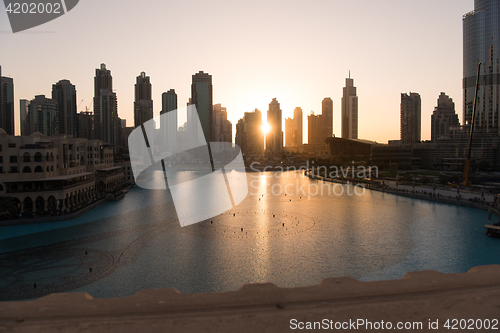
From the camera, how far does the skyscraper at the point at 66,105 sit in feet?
250

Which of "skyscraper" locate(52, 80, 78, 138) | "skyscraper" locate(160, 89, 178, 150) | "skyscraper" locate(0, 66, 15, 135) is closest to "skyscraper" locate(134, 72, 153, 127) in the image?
"skyscraper" locate(160, 89, 178, 150)

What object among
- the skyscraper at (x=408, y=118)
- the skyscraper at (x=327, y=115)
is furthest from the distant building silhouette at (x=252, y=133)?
the skyscraper at (x=408, y=118)

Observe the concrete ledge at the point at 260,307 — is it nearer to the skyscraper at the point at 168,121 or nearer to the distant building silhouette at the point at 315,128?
the skyscraper at the point at 168,121

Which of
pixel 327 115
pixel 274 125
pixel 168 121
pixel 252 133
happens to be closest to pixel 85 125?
pixel 168 121

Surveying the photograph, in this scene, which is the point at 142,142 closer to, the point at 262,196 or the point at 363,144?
the point at 363,144

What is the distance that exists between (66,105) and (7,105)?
1192cm

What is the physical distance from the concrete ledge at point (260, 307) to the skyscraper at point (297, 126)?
16665 cm

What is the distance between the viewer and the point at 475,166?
47000 millimetres

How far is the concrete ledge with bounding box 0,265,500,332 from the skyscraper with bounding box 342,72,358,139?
129080mm

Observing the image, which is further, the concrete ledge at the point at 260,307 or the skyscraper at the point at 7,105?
the skyscraper at the point at 7,105

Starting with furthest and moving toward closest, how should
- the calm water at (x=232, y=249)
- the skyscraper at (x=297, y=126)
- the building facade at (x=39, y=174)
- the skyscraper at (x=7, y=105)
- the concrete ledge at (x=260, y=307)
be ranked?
the skyscraper at (x=297, y=126), the skyscraper at (x=7, y=105), the building facade at (x=39, y=174), the calm water at (x=232, y=249), the concrete ledge at (x=260, y=307)

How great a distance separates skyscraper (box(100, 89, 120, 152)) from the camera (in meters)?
82.3

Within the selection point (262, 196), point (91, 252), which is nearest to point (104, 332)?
point (91, 252)

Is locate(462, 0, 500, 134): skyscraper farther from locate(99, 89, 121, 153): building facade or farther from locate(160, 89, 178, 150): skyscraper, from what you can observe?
locate(99, 89, 121, 153): building facade
